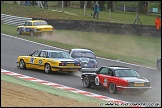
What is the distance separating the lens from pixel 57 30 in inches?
1510

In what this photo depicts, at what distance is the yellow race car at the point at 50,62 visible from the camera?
20.5 m

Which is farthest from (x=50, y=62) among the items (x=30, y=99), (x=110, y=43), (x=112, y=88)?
(x=110, y=43)

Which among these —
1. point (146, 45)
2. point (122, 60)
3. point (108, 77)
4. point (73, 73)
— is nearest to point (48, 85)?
point (108, 77)

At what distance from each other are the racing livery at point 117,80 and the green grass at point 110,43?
9.98 m

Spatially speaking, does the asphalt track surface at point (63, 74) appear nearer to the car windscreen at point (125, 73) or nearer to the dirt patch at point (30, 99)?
the car windscreen at point (125, 73)

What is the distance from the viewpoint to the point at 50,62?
67.7 ft

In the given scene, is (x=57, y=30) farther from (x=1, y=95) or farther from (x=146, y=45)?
(x=1, y=95)

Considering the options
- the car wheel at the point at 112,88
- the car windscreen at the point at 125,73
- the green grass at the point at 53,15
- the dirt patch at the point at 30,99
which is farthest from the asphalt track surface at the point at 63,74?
the green grass at the point at 53,15

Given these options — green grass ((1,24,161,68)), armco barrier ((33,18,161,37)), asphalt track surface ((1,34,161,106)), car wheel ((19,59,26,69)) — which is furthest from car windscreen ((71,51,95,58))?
armco barrier ((33,18,161,37))

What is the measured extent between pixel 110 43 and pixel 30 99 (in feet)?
73.6

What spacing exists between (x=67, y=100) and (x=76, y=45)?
2017 cm

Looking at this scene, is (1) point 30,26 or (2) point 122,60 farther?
(1) point 30,26

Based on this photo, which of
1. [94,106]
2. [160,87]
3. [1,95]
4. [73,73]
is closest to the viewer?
[94,106]

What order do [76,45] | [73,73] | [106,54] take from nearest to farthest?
[73,73], [106,54], [76,45]
